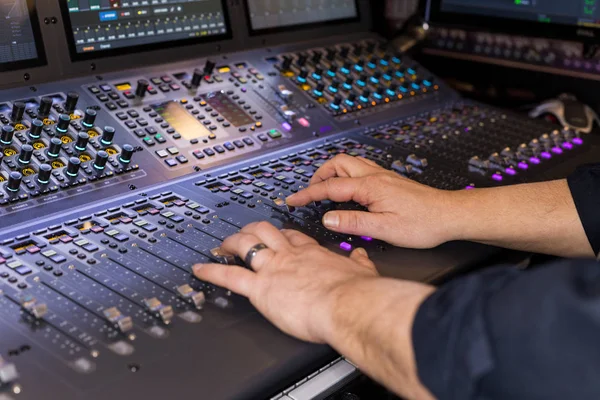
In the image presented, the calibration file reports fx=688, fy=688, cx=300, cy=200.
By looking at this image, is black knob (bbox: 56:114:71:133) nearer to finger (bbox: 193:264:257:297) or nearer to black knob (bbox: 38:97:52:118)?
black knob (bbox: 38:97:52:118)

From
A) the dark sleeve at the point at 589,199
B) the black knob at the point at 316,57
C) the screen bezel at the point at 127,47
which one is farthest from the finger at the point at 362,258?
the black knob at the point at 316,57

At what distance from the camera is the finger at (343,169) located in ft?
5.11

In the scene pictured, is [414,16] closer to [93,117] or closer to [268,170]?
[268,170]

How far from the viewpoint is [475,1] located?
2465 millimetres

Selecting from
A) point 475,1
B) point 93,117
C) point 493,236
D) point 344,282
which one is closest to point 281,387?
point 344,282

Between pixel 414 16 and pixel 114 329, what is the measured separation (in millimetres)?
1985

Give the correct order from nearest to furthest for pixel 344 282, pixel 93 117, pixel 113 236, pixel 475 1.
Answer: pixel 344 282
pixel 113 236
pixel 93 117
pixel 475 1

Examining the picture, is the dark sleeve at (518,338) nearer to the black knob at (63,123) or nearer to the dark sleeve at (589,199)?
the dark sleeve at (589,199)

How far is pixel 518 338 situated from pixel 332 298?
12.5 inches

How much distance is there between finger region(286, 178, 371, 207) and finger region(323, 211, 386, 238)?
84mm

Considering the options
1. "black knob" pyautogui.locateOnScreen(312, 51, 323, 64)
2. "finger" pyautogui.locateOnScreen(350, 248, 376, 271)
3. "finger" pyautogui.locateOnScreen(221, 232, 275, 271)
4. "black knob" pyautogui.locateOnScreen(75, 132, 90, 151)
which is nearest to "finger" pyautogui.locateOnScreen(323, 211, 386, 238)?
"finger" pyautogui.locateOnScreen(350, 248, 376, 271)

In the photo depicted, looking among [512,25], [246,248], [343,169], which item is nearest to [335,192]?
[343,169]

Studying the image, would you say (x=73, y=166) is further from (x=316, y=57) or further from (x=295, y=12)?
(x=295, y=12)

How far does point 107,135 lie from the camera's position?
1608 mm
